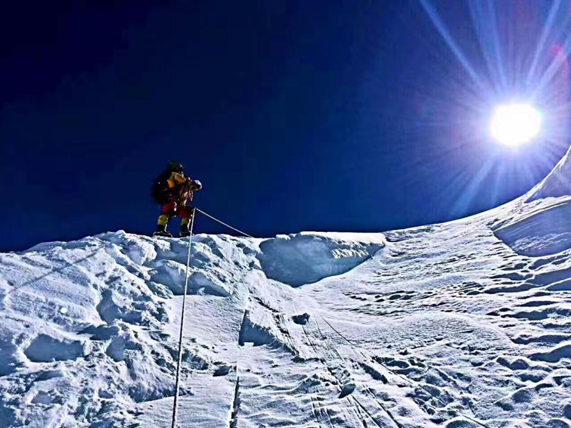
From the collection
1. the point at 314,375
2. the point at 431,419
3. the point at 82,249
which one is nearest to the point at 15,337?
the point at 82,249

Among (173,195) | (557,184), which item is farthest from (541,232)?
(173,195)

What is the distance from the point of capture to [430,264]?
8.60m

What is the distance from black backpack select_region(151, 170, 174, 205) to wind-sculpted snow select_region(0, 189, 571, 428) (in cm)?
157

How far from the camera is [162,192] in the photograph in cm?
945

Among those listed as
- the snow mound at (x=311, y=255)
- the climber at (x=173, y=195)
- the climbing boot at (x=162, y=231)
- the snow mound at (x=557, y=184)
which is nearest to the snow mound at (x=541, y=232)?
the snow mound at (x=557, y=184)

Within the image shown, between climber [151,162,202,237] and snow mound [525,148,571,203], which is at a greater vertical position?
snow mound [525,148,571,203]

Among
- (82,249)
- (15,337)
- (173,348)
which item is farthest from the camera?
(82,249)

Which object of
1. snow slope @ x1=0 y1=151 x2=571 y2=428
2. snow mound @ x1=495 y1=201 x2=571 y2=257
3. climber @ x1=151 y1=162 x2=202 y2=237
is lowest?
snow slope @ x1=0 y1=151 x2=571 y2=428

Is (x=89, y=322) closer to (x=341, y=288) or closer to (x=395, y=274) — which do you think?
(x=341, y=288)

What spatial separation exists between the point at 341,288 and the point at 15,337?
17.2ft

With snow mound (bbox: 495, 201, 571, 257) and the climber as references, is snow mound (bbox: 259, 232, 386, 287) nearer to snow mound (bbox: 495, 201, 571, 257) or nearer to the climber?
the climber

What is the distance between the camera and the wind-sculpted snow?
12.6 feet

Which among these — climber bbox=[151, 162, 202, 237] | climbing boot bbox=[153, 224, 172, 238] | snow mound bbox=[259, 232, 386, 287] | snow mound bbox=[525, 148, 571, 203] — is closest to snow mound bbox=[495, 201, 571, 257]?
snow mound bbox=[525, 148, 571, 203]

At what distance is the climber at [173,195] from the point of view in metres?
9.38
